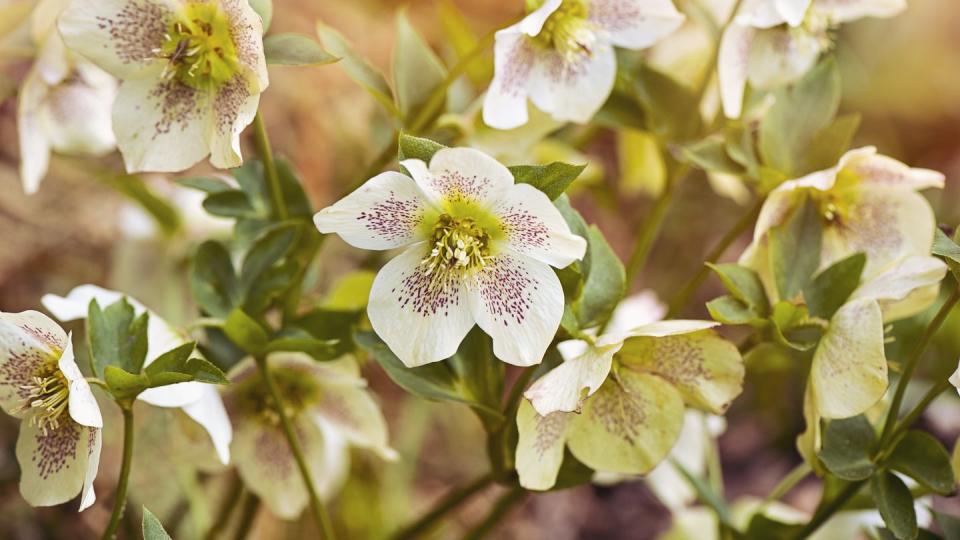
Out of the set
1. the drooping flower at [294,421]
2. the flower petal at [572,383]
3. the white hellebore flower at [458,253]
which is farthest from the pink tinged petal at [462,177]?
the drooping flower at [294,421]

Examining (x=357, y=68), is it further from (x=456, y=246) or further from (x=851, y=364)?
(x=851, y=364)

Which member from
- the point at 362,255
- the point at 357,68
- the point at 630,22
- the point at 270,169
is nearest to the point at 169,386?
the point at 270,169

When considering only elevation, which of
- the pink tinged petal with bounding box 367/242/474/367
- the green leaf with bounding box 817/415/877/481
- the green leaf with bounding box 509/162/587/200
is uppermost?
the green leaf with bounding box 509/162/587/200

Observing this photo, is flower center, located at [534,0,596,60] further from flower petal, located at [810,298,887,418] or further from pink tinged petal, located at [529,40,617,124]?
flower petal, located at [810,298,887,418]

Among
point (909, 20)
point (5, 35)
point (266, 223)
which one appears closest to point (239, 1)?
point (266, 223)

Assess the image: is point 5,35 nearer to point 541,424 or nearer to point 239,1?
point 239,1

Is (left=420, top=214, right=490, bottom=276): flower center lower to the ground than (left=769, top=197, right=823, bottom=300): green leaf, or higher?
higher

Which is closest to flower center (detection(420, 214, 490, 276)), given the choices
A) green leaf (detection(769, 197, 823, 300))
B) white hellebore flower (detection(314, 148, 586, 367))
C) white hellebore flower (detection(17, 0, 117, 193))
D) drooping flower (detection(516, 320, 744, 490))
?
white hellebore flower (detection(314, 148, 586, 367))
